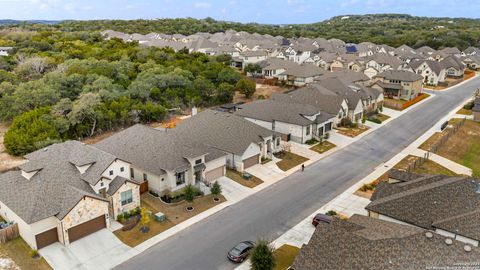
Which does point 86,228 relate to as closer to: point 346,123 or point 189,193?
point 189,193

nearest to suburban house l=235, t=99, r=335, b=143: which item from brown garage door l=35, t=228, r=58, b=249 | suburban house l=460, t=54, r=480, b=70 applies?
brown garage door l=35, t=228, r=58, b=249

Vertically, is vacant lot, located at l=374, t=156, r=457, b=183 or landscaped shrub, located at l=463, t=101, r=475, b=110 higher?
landscaped shrub, located at l=463, t=101, r=475, b=110

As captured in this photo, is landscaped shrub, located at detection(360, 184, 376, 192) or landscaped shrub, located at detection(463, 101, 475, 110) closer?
landscaped shrub, located at detection(360, 184, 376, 192)

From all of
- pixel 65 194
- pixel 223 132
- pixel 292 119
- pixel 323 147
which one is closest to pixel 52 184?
pixel 65 194

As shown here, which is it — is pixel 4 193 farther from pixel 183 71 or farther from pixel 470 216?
pixel 183 71

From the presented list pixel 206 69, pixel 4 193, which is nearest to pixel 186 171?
pixel 4 193

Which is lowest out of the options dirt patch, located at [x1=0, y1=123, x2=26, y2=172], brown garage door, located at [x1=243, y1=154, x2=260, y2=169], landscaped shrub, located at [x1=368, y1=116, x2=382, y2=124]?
dirt patch, located at [x1=0, y1=123, x2=26, y2=172]

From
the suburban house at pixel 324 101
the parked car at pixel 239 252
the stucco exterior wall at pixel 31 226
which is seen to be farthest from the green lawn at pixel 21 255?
the suburban house at pixel 324 101

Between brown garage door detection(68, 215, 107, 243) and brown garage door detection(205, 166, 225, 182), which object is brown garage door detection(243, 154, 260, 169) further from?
brown garage door detection(68, 215, 107, 243)
